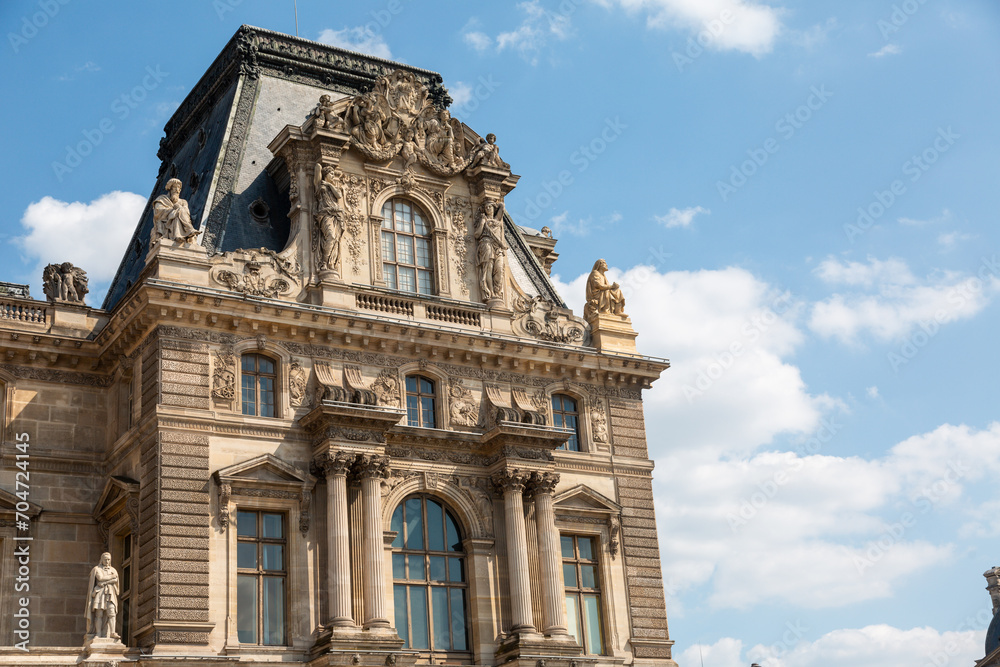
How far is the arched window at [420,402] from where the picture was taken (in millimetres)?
33969

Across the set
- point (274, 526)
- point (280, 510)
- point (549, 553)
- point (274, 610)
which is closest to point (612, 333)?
point (549, 553)

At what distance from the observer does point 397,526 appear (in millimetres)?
32750

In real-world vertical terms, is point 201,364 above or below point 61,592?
above

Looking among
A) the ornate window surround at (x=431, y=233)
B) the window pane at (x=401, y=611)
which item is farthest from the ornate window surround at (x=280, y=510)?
the ornate window surround at (x=431, y=233)

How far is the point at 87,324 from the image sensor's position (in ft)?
112

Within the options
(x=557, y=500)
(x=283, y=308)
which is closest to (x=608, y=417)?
(x=557, y=500)

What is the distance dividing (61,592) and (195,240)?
9.35m

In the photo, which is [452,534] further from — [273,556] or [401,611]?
[273,556]

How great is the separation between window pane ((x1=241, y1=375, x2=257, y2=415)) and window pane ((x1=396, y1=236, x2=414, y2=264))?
19.9 ft

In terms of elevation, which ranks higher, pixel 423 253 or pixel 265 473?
pixel 423 253

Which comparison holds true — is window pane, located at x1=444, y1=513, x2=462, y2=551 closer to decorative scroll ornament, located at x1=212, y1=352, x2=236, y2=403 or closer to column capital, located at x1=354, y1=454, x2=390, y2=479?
column capital, located at x1=354, y1=454, x2=390, y2=479

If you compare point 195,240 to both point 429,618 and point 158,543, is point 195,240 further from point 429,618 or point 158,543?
point 429,618

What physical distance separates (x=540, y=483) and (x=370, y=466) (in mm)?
4875

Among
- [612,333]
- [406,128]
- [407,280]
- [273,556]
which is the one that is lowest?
[273,556]
